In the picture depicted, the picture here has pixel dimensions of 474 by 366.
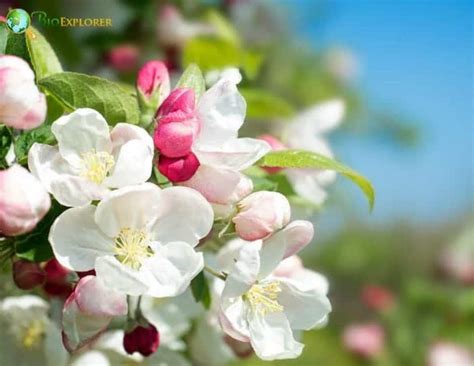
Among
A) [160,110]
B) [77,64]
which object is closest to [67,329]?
[160,110]

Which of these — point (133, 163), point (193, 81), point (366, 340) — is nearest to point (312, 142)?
point (193, 81)

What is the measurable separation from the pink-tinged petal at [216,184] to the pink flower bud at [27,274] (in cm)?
16

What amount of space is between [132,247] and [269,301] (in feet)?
0.41

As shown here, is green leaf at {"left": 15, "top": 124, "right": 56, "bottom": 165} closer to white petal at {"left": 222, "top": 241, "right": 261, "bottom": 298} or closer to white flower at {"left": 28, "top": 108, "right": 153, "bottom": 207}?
white flower at {"left": 28, "top": 108, "right": 153, "bottom": 207}

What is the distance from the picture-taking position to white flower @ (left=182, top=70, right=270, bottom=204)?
0.76 metres

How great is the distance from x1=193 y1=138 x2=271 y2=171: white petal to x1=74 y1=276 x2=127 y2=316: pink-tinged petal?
12cm

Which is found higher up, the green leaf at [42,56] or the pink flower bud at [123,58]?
the green leaf at [42,56]

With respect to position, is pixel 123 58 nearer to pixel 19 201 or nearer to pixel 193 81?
pixel 193 81

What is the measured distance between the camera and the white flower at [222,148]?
76cm

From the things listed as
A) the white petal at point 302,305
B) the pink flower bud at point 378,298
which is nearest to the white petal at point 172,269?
the white petal at point 302,305

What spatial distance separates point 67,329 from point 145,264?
8 cm

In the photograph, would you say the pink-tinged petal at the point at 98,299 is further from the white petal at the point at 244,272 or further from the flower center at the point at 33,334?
the flower center at the point at 33,334

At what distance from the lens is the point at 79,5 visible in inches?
68.5

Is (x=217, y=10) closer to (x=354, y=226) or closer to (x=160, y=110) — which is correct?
(x=160, y=110)
